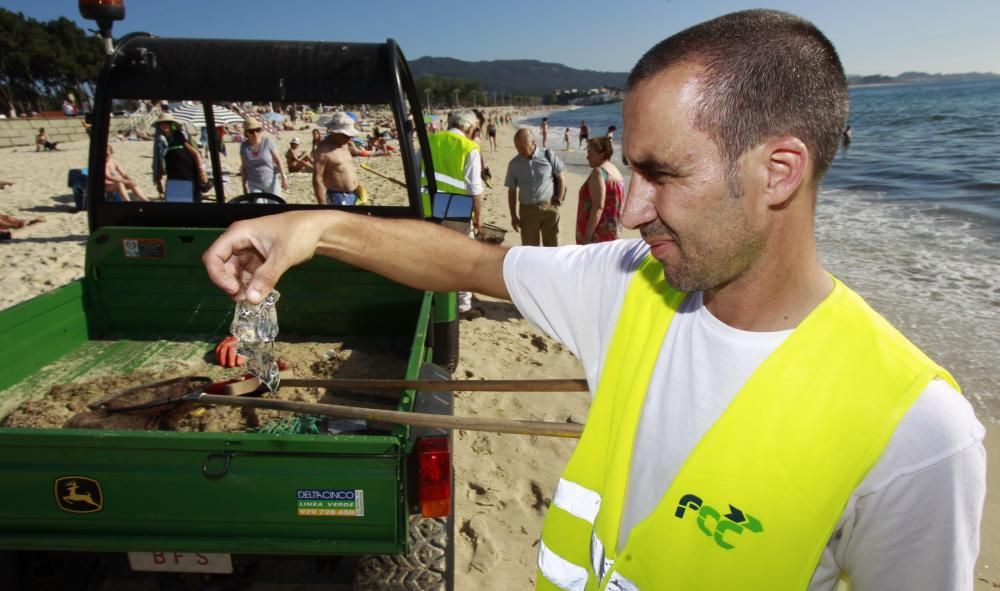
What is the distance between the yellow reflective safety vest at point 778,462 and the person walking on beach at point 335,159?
422 cm

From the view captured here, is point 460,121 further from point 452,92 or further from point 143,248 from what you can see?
point 452,92

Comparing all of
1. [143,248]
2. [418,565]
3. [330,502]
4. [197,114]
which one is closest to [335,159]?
[197,114]

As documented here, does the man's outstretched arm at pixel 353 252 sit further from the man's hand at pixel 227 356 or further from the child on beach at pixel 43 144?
the child on beach at pixel 43 144

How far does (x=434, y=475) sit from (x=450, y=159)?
5.60 m

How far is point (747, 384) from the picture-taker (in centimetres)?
103

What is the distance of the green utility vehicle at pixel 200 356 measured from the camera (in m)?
1.89

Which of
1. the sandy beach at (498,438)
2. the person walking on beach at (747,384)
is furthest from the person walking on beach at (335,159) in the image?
the person walking on beach at (747,384)

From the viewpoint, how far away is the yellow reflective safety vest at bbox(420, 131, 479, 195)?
7137mm

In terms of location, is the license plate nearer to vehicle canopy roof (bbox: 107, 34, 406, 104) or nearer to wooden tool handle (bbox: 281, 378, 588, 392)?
wooden tool handle (bbox: 281, 378, 588, 392)

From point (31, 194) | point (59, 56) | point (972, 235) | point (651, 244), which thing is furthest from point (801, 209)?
point (59, 56)

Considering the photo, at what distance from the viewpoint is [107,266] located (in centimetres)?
362

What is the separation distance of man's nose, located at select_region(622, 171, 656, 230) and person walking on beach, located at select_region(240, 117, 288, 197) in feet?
20.0

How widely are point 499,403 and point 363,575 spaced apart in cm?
248

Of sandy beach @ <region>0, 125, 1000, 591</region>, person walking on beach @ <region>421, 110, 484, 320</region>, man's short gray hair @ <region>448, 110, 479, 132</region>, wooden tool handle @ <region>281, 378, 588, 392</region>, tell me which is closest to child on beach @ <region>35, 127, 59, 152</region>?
sandy beach @ <region>0, 125, 1000, 591</region>
